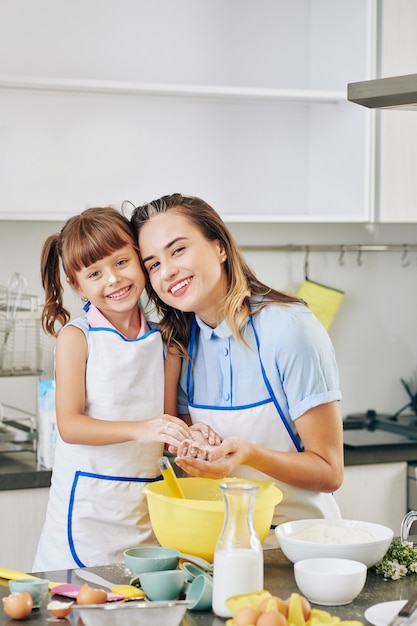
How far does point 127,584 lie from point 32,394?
1.60 metres

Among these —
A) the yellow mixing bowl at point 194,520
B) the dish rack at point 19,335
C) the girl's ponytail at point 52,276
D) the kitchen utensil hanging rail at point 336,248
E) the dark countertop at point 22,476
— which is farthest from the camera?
the kitchen utensil hanging rail at point 336,248

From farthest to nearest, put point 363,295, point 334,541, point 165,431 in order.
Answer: point 363,295 < point 165,431 < point 334,541

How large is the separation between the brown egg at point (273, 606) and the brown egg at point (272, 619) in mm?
16

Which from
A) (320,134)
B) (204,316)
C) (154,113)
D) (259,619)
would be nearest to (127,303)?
(204,316)

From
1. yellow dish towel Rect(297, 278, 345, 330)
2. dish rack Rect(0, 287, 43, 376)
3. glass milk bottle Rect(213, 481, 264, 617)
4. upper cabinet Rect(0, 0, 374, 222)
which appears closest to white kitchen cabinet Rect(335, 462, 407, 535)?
yellow dish towel Rect(297, 278, 345, 330)

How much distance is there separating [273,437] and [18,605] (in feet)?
2.43

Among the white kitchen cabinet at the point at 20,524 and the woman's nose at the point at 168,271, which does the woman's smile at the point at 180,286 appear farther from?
the white kitchen cabinet at the point at 20,524

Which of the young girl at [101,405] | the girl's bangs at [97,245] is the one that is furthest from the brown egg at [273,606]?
the girl's bangs at [97,245]

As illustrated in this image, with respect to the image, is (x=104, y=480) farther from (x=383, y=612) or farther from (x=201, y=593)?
(x=383, y=612)

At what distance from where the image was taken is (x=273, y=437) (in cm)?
193

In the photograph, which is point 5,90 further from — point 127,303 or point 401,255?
point 401,255

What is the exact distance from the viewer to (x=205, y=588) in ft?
4.53

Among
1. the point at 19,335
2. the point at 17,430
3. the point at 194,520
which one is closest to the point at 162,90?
the point at 19,335

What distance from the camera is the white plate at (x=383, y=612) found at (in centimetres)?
132
